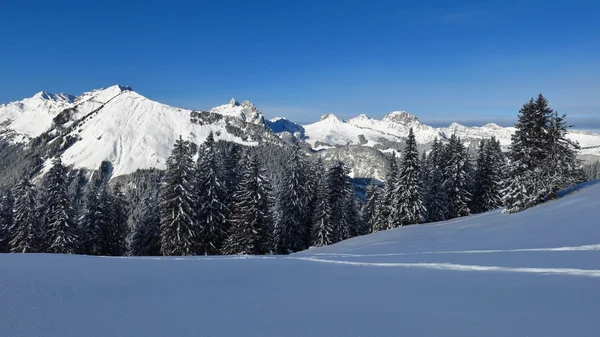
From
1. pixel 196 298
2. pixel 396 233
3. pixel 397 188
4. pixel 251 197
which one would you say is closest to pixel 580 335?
pixel 196 298

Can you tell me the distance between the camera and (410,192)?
40438mm

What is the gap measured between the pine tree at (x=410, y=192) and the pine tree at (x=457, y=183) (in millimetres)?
8804

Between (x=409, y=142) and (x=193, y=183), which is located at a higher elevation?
(x=409, y=142)

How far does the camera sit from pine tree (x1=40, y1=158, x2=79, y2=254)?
118ft

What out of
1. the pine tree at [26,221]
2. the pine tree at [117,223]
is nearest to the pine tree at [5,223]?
the pine tree at [26,221]

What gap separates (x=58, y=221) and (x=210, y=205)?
578 inches

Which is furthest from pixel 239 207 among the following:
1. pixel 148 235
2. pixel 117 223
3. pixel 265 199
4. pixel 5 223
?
pixel 5 223

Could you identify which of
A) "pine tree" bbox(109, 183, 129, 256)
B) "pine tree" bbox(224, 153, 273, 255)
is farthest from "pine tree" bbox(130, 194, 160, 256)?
"pine tree" bbox(224, 153, 273, 255)

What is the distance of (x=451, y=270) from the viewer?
11.9m

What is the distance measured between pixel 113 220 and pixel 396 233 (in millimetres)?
32179

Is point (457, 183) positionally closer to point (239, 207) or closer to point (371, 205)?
point (371, 205)

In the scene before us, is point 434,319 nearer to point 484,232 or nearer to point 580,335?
point 580,335

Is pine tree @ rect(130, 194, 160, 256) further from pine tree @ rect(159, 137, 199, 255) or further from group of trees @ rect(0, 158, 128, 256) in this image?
pine tree @ rect(159, 137, 199, 255)

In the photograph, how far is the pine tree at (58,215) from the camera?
3597cm
